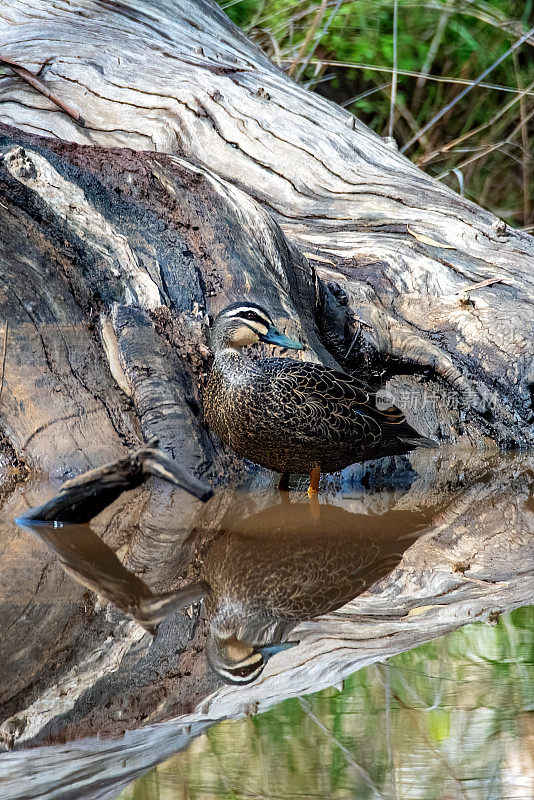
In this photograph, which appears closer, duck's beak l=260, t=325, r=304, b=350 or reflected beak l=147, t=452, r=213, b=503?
reflected beak l=147, t=452, r=213, b=503

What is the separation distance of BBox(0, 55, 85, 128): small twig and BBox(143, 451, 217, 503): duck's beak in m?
A: 3.94

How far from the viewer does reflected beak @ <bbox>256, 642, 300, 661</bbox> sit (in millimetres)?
2410

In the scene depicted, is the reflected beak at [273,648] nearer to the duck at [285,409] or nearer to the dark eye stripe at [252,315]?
the duck at [285,409]

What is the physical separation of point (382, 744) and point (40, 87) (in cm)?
603

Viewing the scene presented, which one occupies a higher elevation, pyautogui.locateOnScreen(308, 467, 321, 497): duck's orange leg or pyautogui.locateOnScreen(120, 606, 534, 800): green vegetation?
pyautogui.locateOnScreen(120, 606, 534, 800): green vegetation

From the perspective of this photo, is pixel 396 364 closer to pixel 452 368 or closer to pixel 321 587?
pixel 452 368

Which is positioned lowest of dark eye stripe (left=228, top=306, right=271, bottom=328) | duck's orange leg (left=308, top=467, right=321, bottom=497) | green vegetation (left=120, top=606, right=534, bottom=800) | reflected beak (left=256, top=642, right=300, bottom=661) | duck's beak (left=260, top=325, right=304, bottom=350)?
duck's orange leg (left=308, top=467, right=321, bottom=497)

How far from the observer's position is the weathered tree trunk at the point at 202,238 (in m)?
5.03

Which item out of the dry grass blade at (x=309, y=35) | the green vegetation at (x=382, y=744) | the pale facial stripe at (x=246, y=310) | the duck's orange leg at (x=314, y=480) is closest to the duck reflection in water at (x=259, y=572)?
the green vegetation at (x=382, y=744)

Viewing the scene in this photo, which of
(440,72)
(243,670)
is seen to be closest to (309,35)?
(440,72)

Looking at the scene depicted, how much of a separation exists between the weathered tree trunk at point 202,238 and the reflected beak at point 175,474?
102 cm

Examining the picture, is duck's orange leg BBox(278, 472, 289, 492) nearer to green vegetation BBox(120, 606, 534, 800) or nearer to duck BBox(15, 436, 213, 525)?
duck BBox(15, 436, 213, 525)

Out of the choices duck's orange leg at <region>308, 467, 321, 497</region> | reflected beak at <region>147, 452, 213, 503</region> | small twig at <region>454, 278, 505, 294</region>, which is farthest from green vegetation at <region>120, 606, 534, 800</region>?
small twig at <region>454, 278, 505, 294</region>

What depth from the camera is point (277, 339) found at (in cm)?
475
